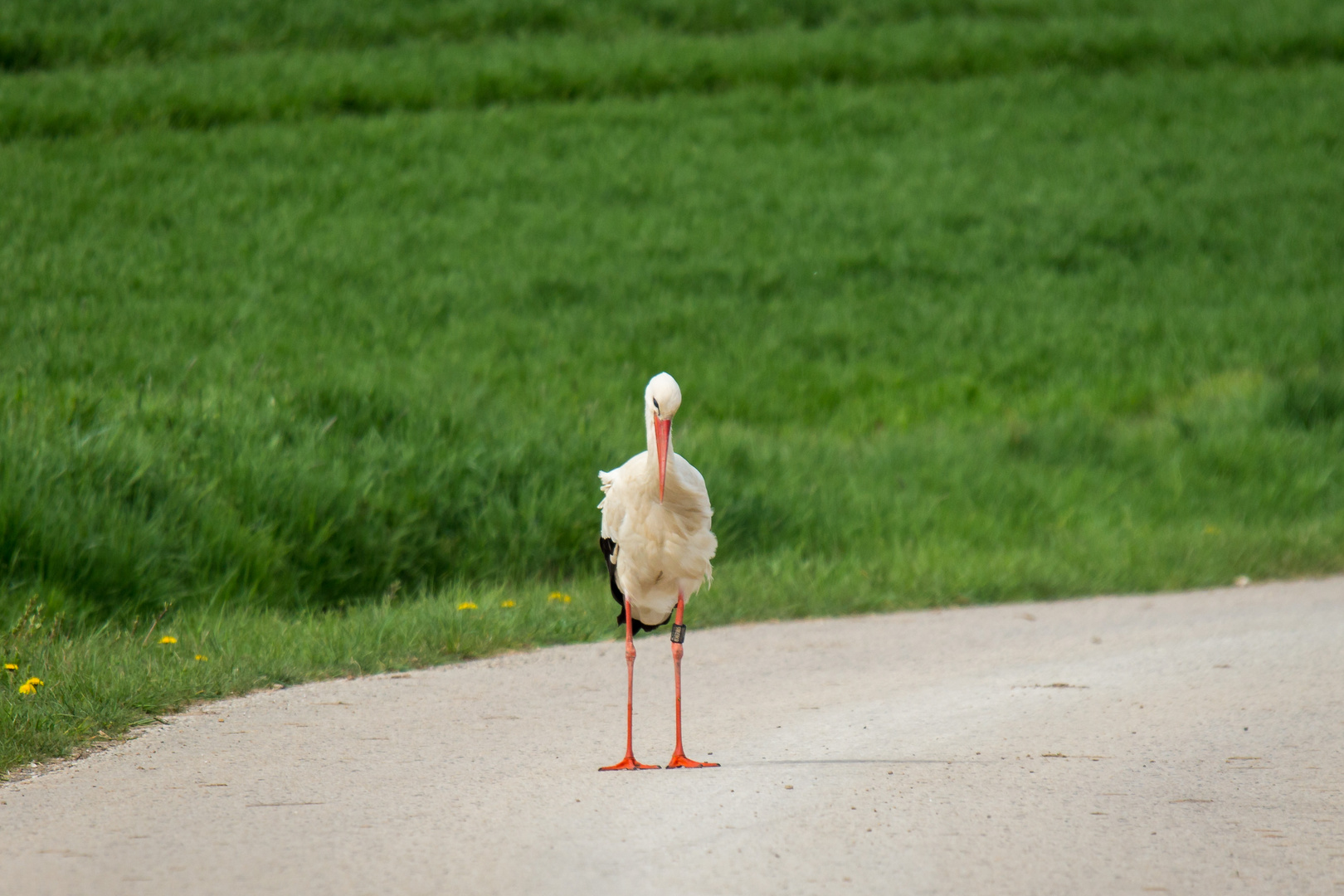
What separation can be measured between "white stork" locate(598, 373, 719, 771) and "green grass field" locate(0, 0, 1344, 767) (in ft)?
6.87

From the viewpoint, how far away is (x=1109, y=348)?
15.4m

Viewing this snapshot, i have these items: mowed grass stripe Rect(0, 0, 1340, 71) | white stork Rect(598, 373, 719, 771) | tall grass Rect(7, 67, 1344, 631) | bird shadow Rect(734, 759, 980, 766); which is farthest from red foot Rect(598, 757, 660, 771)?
mowed grass stripe Rect(0, 0, 1340, 71)

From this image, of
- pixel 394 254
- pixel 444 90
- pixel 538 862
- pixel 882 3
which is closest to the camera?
pixel 538 862

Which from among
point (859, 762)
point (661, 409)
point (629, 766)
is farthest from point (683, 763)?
point (661, 409)

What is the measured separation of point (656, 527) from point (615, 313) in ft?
37.0

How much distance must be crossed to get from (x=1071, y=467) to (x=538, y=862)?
8.84 metres

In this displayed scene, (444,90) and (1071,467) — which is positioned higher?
(444,90)

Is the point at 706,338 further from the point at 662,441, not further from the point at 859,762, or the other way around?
the point at 662,441

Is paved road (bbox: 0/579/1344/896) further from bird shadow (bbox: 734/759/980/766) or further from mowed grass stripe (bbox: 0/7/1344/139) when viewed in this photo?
mowed grass stripe (bbox: 0/7/1344/139)

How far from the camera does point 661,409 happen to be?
179 inches

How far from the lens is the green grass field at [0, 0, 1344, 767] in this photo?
8062 millimetres

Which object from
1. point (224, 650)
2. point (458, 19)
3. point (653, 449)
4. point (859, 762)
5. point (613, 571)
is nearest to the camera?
point (653, 449)

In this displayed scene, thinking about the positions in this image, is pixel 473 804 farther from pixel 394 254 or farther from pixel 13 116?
pixel 13 116

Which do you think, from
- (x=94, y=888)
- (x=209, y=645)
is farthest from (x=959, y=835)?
(x=209, y=645)
